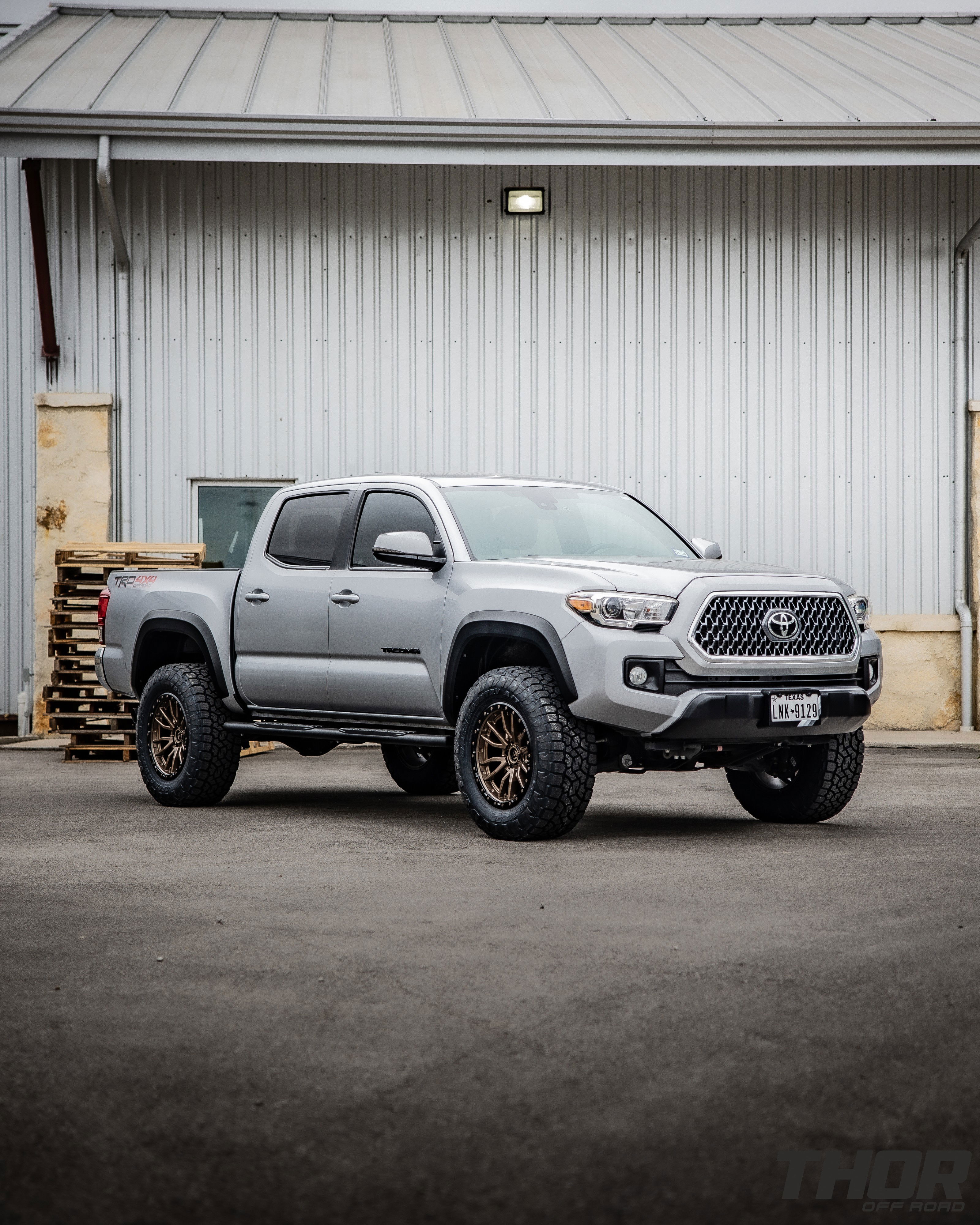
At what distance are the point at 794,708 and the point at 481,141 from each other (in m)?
9.60

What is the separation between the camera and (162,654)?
1093cm

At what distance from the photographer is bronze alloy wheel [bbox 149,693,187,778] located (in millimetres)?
10336

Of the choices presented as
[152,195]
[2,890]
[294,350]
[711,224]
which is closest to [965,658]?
[711,224]

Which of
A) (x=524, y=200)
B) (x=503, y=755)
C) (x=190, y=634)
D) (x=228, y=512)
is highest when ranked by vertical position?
(x=524, y=200)

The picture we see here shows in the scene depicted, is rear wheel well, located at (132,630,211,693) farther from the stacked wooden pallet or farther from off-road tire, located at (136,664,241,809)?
the stacked wooden pallet

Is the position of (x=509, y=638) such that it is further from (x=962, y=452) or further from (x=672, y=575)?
(x=962, y=452)

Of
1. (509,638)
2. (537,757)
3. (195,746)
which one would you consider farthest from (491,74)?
(537,757)

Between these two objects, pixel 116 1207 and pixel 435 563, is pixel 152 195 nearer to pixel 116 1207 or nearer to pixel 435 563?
pixel 435 563

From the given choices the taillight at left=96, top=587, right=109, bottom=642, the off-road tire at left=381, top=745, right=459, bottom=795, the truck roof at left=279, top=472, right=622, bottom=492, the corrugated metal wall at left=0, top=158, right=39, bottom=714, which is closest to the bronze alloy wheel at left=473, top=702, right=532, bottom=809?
the truck roof at left=279, top=472, right=622, bottom=492

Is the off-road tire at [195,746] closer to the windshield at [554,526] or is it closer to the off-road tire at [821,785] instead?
the windshield at [554,526]

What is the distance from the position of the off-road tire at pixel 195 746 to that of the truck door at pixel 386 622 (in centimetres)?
104

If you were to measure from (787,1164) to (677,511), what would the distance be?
14.5m

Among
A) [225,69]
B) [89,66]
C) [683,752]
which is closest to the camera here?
[683,752]

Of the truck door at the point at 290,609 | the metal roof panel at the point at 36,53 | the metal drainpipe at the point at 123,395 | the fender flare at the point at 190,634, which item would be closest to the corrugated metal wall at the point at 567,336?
the metal drainpipe at the point at 123,395
